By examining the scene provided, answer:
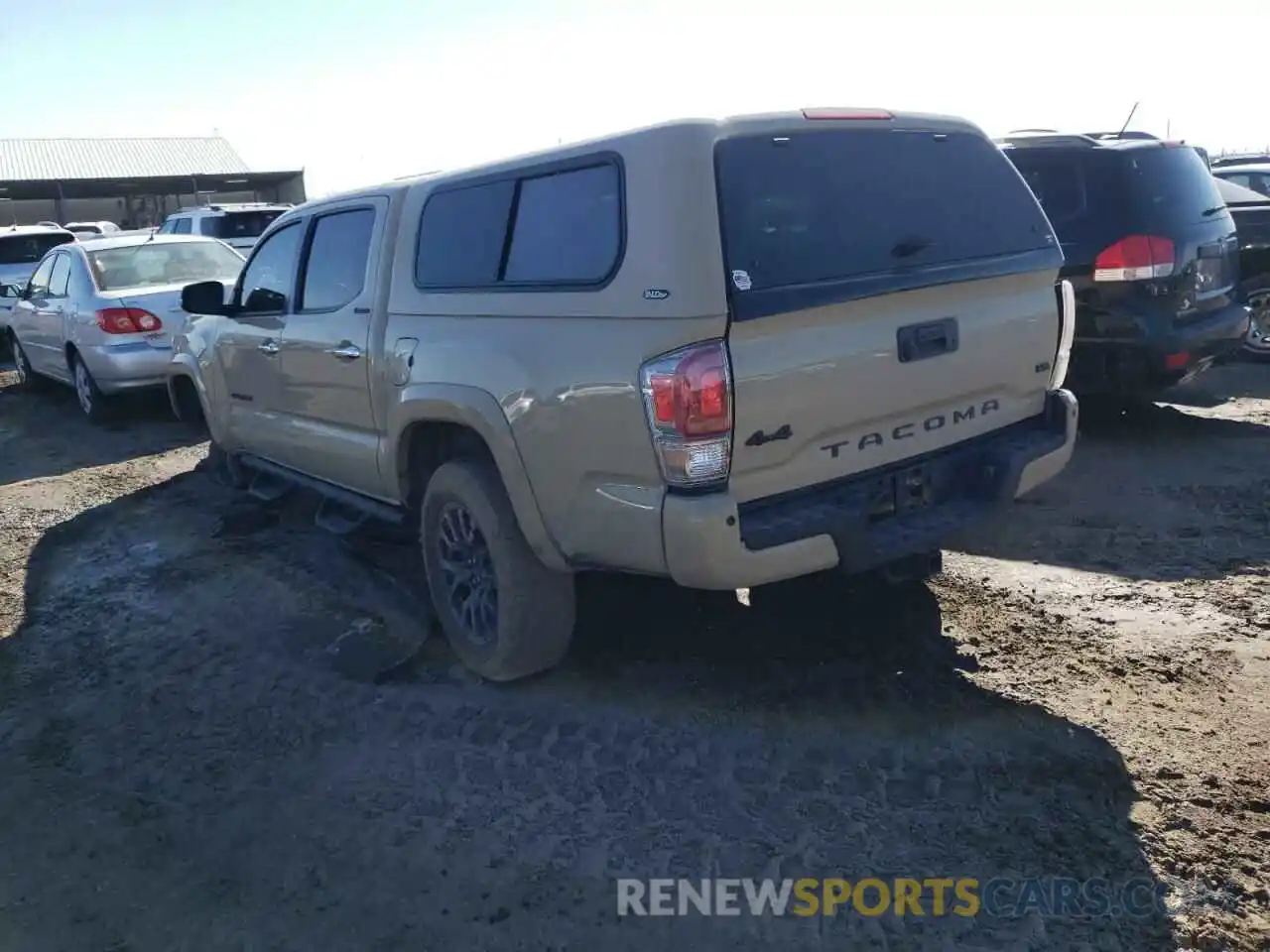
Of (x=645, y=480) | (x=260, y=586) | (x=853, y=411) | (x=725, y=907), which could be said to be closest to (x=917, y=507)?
(x=853, y=411)

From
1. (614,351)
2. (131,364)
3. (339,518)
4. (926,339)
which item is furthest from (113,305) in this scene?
(926,339)

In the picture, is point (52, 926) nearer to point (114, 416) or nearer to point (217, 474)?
point (217, 474)

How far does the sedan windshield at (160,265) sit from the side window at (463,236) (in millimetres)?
6454

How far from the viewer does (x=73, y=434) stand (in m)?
9.93

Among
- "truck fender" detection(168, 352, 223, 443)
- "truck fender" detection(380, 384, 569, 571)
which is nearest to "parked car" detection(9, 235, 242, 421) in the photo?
"truck fender" detection(168, 352, 223, 443)

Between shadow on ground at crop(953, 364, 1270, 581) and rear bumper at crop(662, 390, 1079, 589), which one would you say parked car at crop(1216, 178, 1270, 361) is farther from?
rear bumper at crop(662, 390, 1079, 589)

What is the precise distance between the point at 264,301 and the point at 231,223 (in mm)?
11680

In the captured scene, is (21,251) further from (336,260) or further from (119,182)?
(119,182)

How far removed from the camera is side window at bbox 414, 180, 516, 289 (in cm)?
409

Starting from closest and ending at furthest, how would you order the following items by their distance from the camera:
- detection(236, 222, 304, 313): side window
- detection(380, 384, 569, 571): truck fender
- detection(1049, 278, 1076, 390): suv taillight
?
detection(380, 384, 569, 571): truck fender
detection(1049, 278, 1076, 390): suv taillight
detection(236, 222, 304, 313): side window

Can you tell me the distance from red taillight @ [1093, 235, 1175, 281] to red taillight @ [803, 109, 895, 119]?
347 cm

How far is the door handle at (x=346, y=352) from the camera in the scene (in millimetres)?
4781

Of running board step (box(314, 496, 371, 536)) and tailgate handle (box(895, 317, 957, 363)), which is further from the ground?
tailgate handle (box(895, 317, 957, 363))

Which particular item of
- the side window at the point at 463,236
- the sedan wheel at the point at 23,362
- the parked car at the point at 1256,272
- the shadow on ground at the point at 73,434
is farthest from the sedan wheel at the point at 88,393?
the parked car at the point at 1256,272
